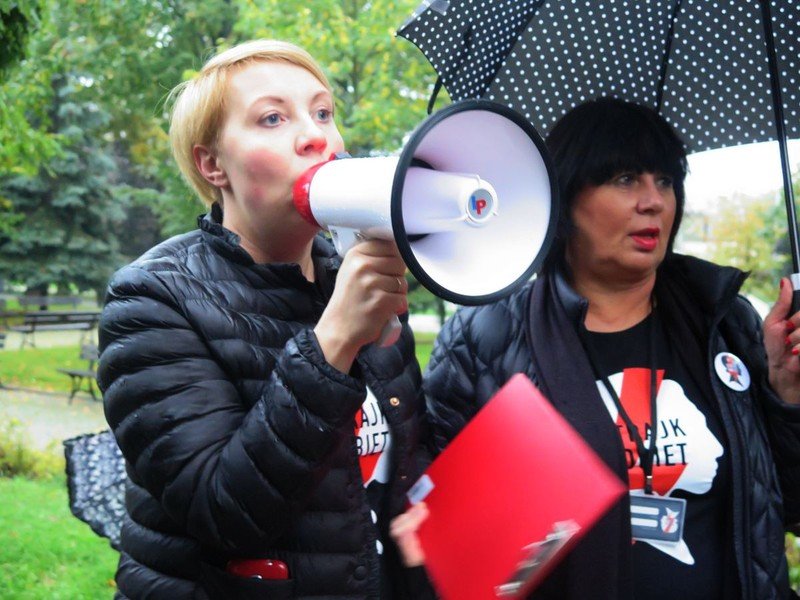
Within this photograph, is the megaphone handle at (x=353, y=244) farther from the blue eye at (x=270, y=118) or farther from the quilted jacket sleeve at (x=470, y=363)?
the quilted jacket sleeve at (x=470, y=363)

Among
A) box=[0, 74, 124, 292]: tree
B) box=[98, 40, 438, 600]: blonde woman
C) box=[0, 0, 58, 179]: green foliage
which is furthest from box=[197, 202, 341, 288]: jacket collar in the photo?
box=[0, 74, 124, 292]: tree

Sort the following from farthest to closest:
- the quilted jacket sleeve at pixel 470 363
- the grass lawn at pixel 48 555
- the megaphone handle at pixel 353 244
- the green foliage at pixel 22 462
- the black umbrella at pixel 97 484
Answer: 1. the green foliage at pixel 22 462
2. the grass lawn at pixel 48 555
3. the black umbrella at pixel 97 484
4. the quilted jacket sleeve at pixel 470 363
5. the megaphone handle at pixel 353 244

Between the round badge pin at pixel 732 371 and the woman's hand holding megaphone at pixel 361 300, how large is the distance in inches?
45.6

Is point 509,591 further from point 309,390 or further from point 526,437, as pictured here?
point 309,390

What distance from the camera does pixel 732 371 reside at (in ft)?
7.39

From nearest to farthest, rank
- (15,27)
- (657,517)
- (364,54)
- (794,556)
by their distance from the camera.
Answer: (657,517), (794,556), (15,27), (364,54)

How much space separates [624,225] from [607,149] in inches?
9.0

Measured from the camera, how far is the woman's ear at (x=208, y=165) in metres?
1.79

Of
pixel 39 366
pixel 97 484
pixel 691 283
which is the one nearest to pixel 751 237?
pixel 39 366

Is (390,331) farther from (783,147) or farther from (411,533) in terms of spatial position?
(783,147)

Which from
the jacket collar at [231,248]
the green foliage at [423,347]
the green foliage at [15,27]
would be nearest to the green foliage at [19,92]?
the green foliage at [15,27]

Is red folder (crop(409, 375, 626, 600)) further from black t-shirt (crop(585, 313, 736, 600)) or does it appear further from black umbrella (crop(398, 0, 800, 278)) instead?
black umbrella (crop(398, 0, 800, 278))

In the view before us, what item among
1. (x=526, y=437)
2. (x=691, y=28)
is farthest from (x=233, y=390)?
(x=691, y=28)

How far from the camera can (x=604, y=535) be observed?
205cm
